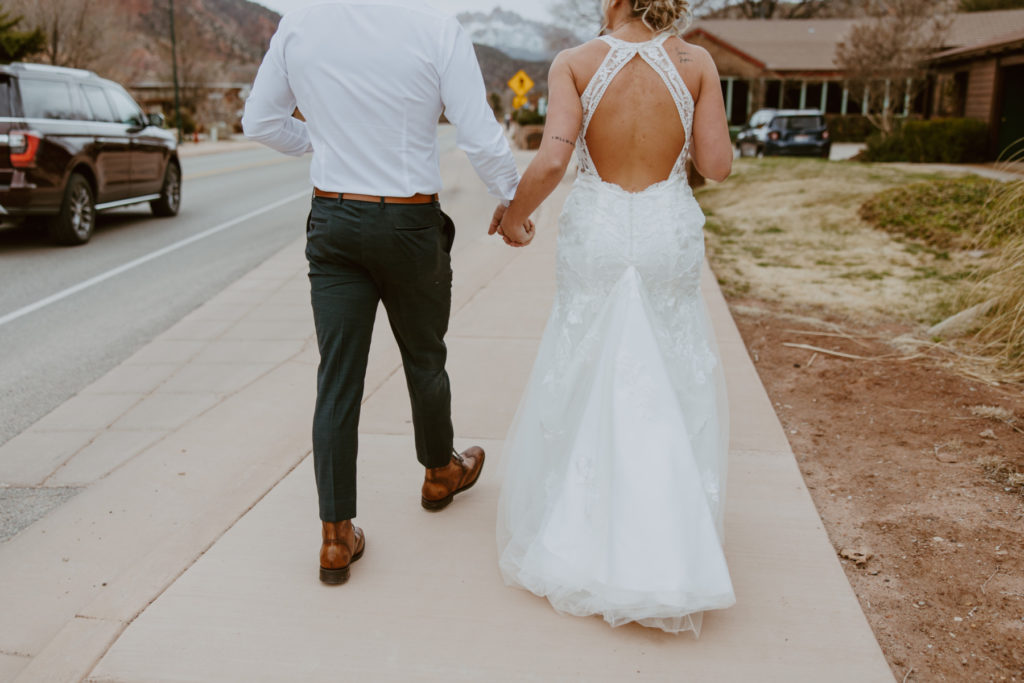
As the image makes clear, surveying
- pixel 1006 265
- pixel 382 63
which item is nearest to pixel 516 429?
pixel 382 63

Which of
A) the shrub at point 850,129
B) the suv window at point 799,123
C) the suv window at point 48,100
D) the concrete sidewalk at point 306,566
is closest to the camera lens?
the concrete sidewalk at point 306,566

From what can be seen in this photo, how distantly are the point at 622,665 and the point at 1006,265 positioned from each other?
15.8 ft

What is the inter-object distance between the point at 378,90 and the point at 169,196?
1128cm

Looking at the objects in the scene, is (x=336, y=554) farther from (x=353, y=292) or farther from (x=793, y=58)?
(x=793, y=58)

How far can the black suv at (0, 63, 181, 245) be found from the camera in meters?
9.49

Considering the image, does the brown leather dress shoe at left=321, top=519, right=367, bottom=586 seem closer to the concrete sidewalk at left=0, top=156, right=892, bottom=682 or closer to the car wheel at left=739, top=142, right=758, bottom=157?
the concrete sidewalk at left=0, top=156, right=892, bottom=682

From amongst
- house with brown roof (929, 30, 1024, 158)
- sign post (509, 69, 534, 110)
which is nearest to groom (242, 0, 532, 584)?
house with brown roof (929, 30, 1024, 158)

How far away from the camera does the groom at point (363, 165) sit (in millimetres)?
2766

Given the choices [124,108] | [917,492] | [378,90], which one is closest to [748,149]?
[124,108]

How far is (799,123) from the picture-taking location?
2714 cm

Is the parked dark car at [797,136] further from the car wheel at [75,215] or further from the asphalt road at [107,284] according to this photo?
the car wheel at [75,215]

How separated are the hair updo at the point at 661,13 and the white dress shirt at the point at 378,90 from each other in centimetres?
56

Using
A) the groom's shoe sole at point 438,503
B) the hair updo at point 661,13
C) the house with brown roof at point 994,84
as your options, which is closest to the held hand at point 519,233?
the hair updo at point 661,13

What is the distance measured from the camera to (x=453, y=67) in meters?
2.81
